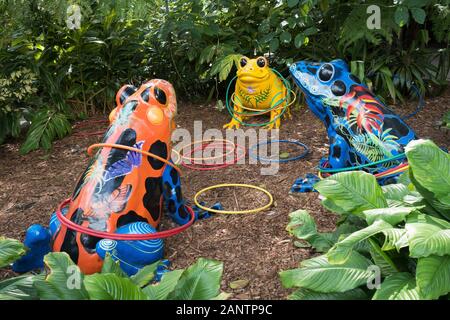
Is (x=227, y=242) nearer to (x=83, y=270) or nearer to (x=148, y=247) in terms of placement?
(x=148, y=247)

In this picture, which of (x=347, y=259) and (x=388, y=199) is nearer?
(x=347, y=259)

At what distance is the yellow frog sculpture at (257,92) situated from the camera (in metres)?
5.70

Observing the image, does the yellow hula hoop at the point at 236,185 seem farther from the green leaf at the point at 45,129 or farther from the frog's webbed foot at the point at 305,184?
the green leaf at the point at 45,129

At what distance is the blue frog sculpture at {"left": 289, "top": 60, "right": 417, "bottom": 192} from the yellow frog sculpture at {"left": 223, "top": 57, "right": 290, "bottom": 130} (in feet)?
4.57

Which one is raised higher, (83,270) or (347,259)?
(347,259)

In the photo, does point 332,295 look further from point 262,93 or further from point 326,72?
point 262,93

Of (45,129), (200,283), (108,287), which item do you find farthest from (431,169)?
(45,129)

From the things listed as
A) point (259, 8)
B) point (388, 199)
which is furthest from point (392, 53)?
point (388, 199)

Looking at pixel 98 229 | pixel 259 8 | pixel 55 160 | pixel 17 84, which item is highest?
pixel 259 8

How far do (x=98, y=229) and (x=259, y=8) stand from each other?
181 inches

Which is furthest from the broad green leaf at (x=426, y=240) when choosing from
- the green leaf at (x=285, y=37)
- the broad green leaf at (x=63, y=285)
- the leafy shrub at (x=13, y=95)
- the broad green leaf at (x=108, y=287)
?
the leafy shrub at (x=13, y=95)
